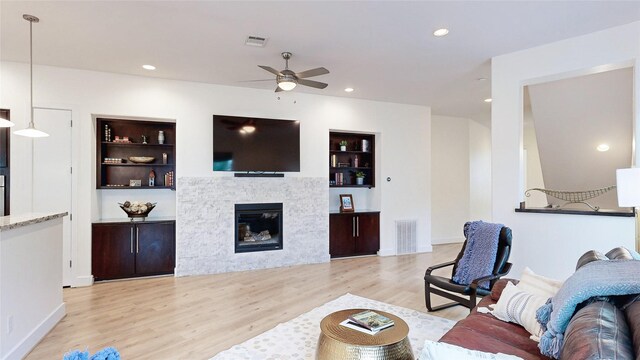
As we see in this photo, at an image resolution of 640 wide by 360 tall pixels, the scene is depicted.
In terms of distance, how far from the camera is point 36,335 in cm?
293

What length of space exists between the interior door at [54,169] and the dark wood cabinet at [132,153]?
0.40 meters

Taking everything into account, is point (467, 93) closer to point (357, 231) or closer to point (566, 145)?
point (566, 145)

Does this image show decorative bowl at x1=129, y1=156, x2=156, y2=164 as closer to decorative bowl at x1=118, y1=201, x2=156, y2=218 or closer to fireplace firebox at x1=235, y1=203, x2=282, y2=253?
decorative bowl at x1=118, y1=201, x2=156, y2=218

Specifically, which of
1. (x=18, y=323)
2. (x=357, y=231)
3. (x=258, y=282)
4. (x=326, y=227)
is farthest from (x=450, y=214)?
(x=18, y=323)

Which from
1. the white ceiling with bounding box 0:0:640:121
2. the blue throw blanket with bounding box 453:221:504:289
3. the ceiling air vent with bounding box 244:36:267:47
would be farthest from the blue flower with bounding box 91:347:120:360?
the ceiling air vent with bounding box 244:36:267:47

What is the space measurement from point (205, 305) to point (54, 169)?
9.38ft

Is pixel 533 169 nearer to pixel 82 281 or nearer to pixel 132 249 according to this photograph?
pixel 132 249

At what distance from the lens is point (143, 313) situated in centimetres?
360

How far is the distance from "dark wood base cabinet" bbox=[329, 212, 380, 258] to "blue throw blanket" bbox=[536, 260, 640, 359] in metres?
4.54

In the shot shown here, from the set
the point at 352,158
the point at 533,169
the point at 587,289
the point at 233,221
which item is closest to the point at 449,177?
the point at 533,169

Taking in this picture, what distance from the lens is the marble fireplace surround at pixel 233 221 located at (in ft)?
16.8

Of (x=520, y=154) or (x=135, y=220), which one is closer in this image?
(x=520, y=154)

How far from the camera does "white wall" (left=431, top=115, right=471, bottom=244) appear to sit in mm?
7875

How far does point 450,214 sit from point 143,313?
6.67 m
